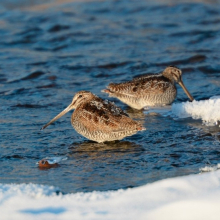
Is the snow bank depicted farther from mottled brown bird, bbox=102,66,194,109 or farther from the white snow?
the white snow

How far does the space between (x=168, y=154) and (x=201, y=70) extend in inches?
190

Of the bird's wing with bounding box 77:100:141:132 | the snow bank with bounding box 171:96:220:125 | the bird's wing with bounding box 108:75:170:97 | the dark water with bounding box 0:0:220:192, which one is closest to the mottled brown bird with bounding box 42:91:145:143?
the bird's wing with bounding box 77:100:141:132

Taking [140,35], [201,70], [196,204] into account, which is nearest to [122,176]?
[196,204]

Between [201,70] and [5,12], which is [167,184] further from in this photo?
[5,12]

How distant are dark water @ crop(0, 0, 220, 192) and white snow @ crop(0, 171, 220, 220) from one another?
64cm

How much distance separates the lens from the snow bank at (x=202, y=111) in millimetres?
8039

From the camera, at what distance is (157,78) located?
31.0ft

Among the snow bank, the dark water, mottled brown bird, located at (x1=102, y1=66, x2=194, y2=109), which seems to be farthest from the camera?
mottled brown bird, located at (x1=102, y1=66, x2=194, y2=109)

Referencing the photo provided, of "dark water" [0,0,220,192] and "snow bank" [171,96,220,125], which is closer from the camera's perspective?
"dark water" [0,0,220,192]

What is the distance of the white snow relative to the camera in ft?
15.3

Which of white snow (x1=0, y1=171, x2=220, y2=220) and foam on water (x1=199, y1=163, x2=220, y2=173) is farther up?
white snow (x1=0, y1=171, x2=220, y2=220)

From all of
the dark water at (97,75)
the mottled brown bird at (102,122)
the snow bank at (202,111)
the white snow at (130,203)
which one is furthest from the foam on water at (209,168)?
the snow bank at (202,111)

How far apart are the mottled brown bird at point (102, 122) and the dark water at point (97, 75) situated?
0.52 feet

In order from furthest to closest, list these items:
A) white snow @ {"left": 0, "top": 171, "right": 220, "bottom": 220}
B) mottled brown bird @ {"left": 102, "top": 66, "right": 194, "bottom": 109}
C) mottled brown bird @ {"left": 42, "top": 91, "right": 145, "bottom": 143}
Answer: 1. mottled brown bird @ {"left": 102, "top": 66, "right": 194, "bottom": 109}
2. mottled brown bird @ {"left": 42, "top": 91, "right": 145, "bottom": 143}
3. white snow @ {"left": 0, "top": 171, "right": 220, "bottom": 220}
